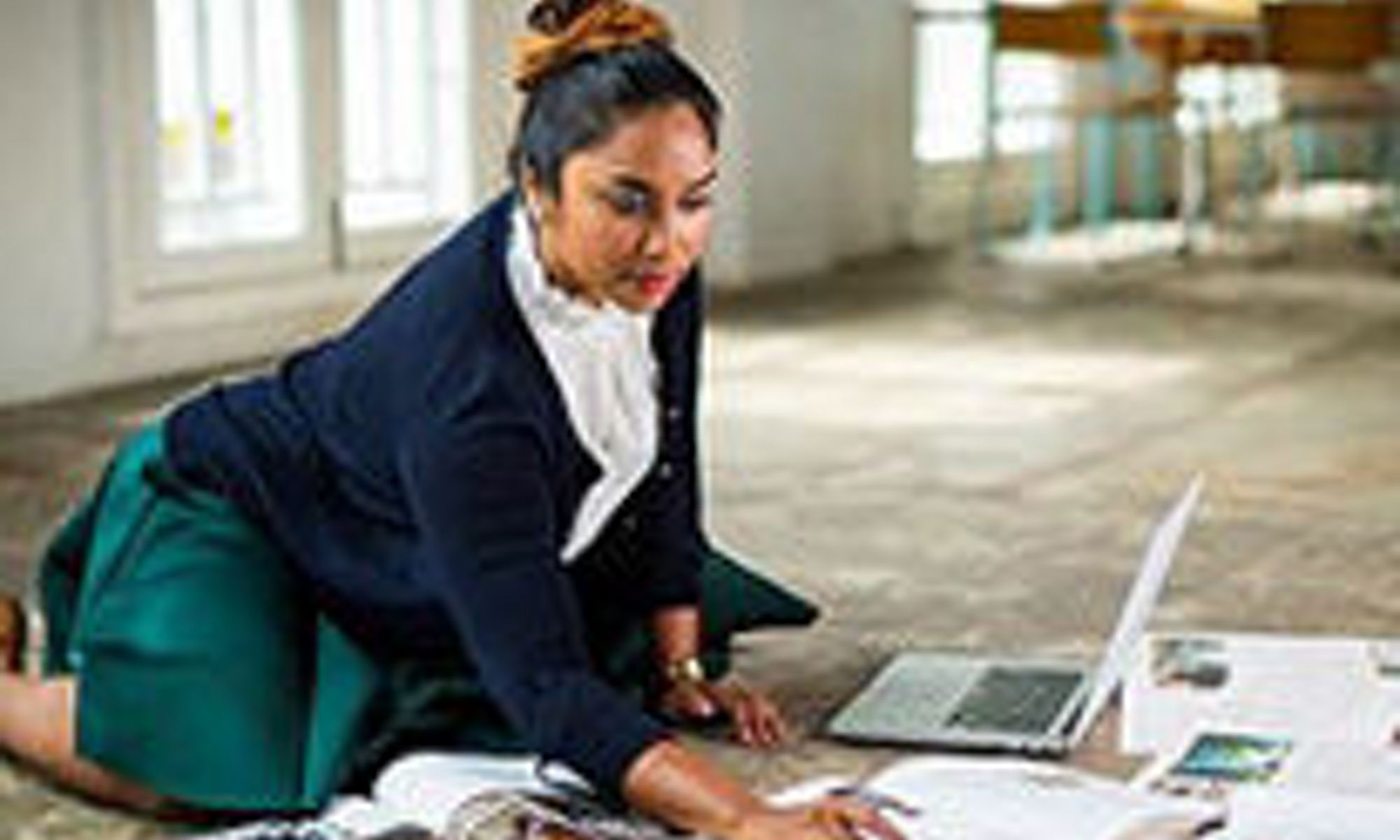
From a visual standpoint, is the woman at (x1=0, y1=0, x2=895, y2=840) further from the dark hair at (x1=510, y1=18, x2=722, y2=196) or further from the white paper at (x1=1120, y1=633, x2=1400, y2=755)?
the white paper at (x1=1120, y1=633, x2=1400, y2=755)

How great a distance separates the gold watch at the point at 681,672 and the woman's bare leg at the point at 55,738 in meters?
0.45

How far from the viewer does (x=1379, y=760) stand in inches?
78.6

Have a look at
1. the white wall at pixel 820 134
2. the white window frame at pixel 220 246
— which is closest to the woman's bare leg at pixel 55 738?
the white window frame at pixel 220 246

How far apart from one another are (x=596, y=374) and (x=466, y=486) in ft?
0.73

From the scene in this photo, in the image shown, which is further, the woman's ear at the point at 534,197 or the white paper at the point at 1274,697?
the white paper at the point at 1274,697

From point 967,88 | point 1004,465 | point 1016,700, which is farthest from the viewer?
point 967,88

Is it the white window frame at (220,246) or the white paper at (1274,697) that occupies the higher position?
the white window frame at (220,246)

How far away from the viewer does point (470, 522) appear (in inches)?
70.5

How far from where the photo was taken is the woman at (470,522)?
1.77 metres

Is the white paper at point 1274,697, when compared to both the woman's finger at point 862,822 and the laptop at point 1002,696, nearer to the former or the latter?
the laptop at point 1002,696

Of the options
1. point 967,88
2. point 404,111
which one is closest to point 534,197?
point 404,111

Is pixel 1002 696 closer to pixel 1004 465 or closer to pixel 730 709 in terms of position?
pixel 730 709

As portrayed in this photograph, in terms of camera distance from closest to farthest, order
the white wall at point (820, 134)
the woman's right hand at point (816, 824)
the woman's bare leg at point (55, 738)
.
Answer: the woman's right hand at point (816, 824) → the woman's bare leg at point (55, 738) → the white wall at point (820, 134)

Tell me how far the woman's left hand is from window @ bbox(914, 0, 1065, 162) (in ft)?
18.8
